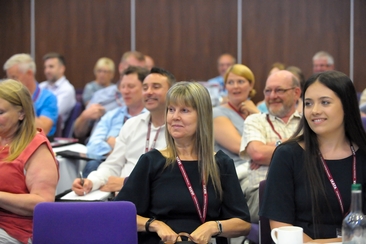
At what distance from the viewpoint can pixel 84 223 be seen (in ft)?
7.56

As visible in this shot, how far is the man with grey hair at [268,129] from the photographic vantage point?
3668mm

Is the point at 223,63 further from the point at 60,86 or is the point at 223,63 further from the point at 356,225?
the point at 356,225

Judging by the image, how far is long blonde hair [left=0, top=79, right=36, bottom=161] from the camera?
2.92m

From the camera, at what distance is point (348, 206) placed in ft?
8.14

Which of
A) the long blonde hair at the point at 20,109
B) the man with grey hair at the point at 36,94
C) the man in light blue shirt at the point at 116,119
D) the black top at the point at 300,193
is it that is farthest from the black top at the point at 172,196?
the man with grey hair at the point at 36,94

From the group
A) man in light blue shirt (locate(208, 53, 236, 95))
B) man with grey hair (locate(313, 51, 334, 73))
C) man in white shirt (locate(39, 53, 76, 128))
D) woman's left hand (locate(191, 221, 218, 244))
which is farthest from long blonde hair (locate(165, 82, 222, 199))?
man in light blue shirt (locate(208, 53, 236, 95))

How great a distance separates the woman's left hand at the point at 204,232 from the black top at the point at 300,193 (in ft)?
0.79

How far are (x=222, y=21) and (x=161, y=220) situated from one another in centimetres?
691

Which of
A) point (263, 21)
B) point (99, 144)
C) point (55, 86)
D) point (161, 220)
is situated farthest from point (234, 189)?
point (263, 21)

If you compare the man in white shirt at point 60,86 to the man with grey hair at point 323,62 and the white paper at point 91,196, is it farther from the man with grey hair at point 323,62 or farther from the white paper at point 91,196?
the white paper at point 91,196

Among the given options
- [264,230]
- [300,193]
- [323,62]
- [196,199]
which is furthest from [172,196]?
[323,62]

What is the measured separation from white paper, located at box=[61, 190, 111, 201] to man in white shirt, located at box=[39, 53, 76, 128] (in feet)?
11.8

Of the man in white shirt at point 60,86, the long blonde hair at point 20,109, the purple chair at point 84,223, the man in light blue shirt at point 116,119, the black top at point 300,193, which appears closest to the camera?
the purple chair at point 84,223

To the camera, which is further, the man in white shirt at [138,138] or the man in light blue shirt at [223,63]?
the man in light blue shirt at [223,63]
